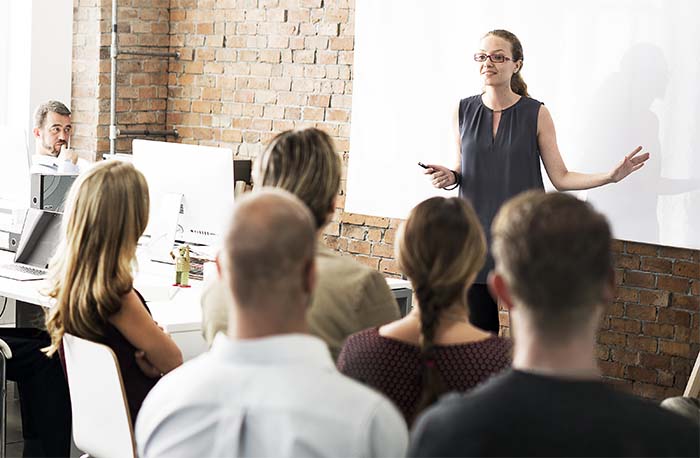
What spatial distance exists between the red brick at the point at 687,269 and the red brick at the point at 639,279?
12cm

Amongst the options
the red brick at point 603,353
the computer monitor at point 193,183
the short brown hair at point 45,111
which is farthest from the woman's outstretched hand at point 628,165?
the short brown hair at point 45,111

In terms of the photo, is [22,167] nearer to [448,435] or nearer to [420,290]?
[420,290]

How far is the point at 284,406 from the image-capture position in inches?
62.2

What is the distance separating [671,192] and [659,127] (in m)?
0.28

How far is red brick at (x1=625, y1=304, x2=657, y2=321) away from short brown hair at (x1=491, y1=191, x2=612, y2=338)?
3538mm

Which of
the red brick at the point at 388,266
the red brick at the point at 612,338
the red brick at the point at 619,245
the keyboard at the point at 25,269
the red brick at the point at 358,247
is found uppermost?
the red brick at the point at 619,245

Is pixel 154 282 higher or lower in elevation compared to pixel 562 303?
lower

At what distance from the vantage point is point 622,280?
4938 millimetres

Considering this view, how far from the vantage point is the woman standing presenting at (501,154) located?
14.3ft

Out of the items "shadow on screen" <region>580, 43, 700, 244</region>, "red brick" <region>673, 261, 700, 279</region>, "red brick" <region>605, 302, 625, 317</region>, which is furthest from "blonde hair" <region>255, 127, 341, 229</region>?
"red brick" <region>605, 302, 625, 317</region>

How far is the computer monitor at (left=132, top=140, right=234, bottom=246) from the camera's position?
432 cm

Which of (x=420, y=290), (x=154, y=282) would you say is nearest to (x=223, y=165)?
(x=154, y=282)

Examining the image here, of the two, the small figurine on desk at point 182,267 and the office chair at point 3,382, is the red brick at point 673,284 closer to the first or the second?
the small figurine on desk at point 182,267

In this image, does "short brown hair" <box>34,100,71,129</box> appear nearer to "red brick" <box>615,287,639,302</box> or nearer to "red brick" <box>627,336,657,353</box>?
"red brick" <box>615,287,639,302</box>
